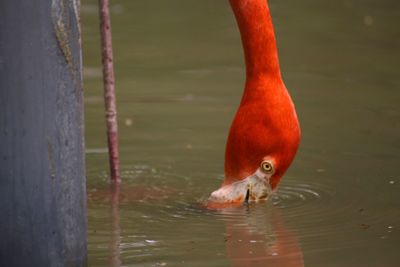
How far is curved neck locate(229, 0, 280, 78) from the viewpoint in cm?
440

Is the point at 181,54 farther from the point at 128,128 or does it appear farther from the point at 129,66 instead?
the point at 128,128

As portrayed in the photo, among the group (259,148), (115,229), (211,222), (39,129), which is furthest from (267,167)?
(39,129)

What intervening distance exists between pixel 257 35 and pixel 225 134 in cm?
162

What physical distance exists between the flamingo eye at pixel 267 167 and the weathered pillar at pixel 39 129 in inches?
51.6

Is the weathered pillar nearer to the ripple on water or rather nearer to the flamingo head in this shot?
the ripple on water

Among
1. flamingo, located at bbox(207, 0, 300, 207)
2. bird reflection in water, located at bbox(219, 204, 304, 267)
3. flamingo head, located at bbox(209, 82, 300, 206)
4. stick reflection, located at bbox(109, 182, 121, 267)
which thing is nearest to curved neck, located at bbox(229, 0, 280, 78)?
flamingo, located at bbox(207, 0, 300, 207)

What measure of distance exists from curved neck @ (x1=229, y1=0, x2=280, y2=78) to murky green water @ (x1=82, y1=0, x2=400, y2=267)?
0.61 m

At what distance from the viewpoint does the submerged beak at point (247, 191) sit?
A: 446 centimetres

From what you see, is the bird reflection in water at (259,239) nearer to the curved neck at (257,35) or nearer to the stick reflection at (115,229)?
the stick reflection at (115,229)

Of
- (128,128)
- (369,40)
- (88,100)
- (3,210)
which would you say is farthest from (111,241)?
(369,40)

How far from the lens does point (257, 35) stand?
174 inches

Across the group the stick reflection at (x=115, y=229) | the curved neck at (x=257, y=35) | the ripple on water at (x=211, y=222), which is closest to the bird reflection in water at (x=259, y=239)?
the ripple on water at (x=211, y=222)

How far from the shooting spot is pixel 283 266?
3818mm

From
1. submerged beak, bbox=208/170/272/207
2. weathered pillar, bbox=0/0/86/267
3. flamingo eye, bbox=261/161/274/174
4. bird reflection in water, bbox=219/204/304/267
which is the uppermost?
weathered pillar, bbox=0/0/86/267
